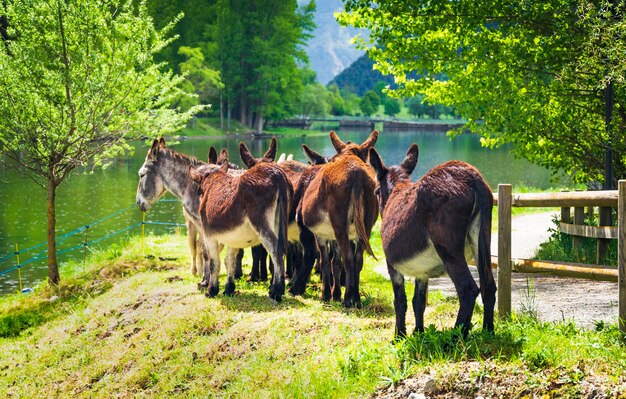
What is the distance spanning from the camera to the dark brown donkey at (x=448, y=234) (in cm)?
715

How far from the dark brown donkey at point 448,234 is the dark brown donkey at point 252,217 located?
119 inches

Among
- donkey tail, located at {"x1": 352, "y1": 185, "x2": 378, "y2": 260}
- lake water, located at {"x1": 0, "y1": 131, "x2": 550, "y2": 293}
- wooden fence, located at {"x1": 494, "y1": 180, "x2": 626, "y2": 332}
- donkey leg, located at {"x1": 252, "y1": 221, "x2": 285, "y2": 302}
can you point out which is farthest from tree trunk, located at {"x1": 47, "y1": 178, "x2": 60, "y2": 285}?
wooden fence, located at {"x1": 494, "y1": 180, "x2": 626, "y2": 332}

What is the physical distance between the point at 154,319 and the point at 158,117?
684 centimetres

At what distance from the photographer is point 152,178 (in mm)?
13219

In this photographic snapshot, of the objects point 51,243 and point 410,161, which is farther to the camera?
point 51,243

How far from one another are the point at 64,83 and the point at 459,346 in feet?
34.7

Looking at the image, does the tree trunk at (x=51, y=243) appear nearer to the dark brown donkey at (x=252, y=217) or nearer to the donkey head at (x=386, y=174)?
the dark brown donkey at (x=252, y=217)

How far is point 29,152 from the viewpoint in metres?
15.0

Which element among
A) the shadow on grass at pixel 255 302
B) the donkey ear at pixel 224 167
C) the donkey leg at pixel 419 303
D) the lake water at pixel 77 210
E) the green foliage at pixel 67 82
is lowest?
the lake water at pixel 77 210

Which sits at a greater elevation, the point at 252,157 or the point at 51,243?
the point at 252,157

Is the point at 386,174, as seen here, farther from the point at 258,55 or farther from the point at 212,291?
the point at 258,55

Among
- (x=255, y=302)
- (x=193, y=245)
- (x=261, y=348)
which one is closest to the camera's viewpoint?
(x=261, y=348)

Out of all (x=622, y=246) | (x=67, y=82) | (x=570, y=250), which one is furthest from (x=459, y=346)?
(x=67, y=82)

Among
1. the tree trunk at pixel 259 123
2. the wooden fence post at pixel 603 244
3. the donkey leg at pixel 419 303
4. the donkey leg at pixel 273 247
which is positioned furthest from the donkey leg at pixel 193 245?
the tree trunk at pixel 259 123
